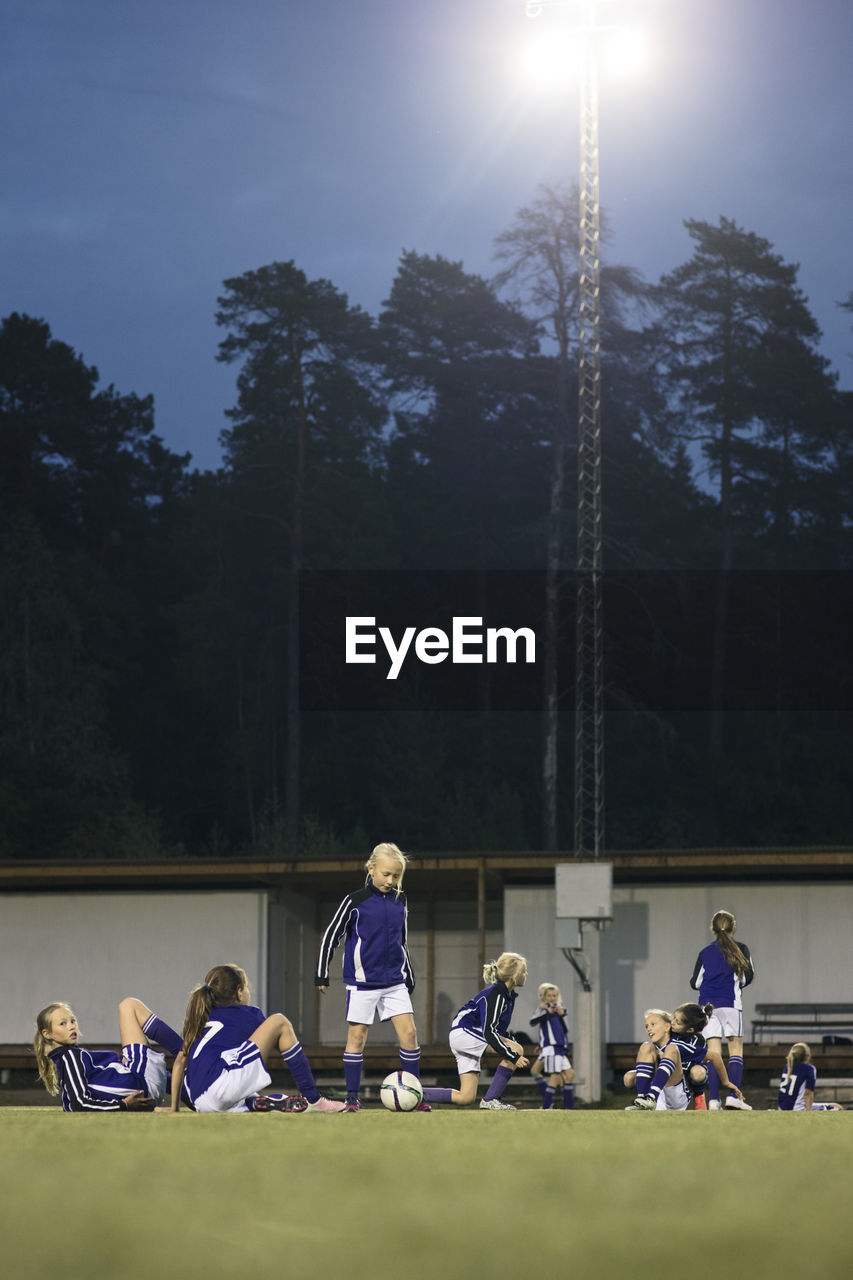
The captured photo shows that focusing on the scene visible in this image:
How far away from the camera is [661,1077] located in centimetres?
1128

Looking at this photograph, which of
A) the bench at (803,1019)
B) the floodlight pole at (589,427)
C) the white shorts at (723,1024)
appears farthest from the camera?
the floodlight pole at (589,427)

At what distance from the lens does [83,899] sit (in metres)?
25.4

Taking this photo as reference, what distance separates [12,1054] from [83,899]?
2.81 m

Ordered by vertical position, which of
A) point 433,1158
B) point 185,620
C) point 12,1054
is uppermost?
point 185,620

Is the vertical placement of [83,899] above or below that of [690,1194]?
below

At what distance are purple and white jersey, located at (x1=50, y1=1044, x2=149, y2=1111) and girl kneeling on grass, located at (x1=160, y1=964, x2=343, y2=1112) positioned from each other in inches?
10.8

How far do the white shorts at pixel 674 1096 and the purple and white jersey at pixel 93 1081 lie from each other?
12.5 feet

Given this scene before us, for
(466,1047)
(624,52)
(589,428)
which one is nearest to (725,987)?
(466,1047)

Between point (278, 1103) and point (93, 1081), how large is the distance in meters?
1.06

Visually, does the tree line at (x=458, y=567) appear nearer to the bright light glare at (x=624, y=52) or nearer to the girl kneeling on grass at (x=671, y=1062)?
the bright light glare at (x=624, y=52)

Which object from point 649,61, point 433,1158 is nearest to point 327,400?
point 649,61

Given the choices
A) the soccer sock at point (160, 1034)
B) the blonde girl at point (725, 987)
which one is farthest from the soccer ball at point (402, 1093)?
the blonde girl at point (725, 987)

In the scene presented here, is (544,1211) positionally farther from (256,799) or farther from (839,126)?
(839,126)

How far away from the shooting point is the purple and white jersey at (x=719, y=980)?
13.8 meters
